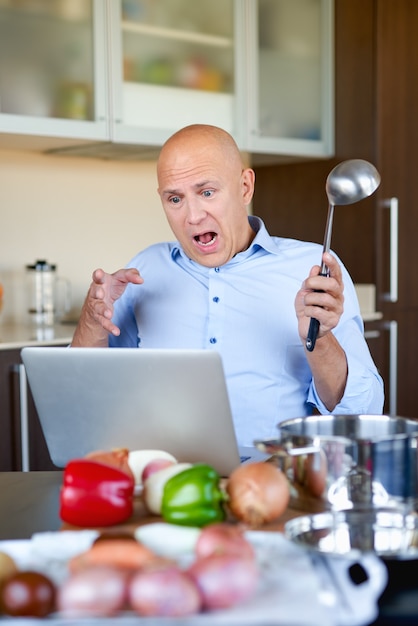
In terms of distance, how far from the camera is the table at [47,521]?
83 cm

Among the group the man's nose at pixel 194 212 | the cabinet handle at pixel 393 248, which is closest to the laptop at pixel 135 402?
the man's nose at pixel 194 212

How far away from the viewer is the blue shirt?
5.79 ft

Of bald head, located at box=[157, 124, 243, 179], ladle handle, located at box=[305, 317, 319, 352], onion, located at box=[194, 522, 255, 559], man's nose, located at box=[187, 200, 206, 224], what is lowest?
onion, located at box=[194, 522, 255, 559]

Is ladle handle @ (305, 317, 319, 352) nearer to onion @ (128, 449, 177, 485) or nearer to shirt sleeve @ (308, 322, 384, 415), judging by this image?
shirt sleeve @ (308, 322, 384, 415)

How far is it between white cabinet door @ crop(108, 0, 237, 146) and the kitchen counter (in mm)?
667

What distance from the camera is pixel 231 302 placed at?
1896mm

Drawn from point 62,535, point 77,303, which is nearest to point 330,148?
point 77,303

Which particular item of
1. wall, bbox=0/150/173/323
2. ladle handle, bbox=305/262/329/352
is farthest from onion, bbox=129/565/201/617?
wall, bbox=0/150/173/323

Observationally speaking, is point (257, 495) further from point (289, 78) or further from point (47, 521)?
point (289, 78)

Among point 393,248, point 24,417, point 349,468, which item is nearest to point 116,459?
point 349,468

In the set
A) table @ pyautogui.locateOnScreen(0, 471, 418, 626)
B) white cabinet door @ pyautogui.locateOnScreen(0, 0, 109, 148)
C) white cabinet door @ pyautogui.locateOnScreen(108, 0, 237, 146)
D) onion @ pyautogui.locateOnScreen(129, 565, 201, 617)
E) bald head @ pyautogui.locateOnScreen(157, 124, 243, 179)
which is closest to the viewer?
onion @ pyautogui.locateOnScreen(129, 565, 201, 617)

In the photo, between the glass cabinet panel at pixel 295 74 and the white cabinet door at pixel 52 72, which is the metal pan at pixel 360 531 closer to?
the white cabinet door at pixel 52 72

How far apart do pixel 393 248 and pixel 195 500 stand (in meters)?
2.63

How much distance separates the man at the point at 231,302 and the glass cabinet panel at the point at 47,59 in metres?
1.09
